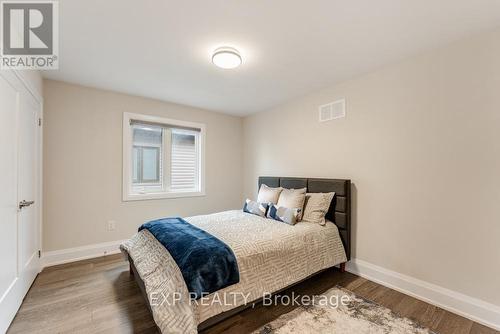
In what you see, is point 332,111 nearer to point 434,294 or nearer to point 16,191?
point 434,294

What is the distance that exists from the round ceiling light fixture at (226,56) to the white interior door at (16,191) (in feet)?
5.44

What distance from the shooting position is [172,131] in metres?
3.90

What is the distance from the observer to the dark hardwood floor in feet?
5.82

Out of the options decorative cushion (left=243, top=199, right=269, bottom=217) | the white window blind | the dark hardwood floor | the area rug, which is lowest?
the dark hardwood floor

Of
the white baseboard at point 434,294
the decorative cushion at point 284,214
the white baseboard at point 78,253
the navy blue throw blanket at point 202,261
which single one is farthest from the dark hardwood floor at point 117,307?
the decorative cushion at point 284,214

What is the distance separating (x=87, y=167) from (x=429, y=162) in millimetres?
→ 4134

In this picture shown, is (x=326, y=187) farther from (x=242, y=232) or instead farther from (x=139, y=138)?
(x=139, y=138)

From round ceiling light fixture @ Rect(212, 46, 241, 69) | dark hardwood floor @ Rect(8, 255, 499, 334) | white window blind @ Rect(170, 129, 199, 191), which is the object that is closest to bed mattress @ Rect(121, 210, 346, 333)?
dark hardwood floor @ Rect(8, 255, 499, 334)

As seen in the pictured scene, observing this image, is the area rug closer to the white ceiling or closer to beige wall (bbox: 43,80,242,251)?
the white ceiling

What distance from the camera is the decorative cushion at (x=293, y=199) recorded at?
284 cm

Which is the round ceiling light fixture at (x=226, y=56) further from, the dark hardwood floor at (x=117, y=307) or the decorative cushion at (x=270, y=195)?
the dark hardwood floor at (x=117, y=307)

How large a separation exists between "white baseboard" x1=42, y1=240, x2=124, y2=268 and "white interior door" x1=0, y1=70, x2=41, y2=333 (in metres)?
0.32

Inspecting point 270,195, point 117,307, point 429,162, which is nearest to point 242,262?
point 117,307

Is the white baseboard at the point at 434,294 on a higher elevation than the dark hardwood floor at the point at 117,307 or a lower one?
higher
